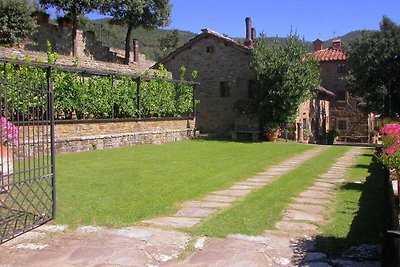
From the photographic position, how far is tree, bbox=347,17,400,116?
70.3ft

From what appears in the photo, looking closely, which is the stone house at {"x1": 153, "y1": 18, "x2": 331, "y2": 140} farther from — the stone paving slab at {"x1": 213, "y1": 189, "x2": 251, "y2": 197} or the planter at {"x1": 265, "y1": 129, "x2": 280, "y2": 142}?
the stone paving slab at {"x1": 213, "y1": 189, "x2": 251, "y2": 197}

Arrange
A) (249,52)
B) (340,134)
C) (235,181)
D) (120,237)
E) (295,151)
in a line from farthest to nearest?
(340,134), (249,52), (295,151), (235,181), (120,237)

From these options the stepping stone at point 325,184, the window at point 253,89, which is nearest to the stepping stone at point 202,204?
the stepping stone at point 325,184

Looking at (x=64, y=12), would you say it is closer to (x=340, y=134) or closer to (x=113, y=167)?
(x=113, y=167)

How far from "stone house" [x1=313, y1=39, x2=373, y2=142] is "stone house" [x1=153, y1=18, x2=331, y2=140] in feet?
39.9

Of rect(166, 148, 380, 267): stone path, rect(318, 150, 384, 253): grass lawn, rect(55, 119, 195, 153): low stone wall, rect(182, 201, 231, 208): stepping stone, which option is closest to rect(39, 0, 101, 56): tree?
rect(55, 119, 195, 153): low stone wall

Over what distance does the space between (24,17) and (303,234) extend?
63.7ft

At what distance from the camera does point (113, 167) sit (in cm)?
1001

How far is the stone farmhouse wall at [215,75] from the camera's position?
73.0 feet

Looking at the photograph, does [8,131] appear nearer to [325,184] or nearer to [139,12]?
[325,184]

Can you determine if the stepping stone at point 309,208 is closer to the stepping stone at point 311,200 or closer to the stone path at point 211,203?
the stepping stone at point 311,200

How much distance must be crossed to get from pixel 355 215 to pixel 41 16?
22610mm

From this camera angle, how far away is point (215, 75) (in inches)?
912

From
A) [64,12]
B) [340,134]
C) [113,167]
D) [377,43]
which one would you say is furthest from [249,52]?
[340,134]
